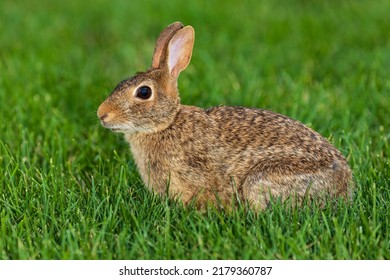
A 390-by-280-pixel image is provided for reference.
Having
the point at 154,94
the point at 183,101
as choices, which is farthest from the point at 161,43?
the point at 183,101

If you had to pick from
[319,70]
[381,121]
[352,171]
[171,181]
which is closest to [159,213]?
[171,181]

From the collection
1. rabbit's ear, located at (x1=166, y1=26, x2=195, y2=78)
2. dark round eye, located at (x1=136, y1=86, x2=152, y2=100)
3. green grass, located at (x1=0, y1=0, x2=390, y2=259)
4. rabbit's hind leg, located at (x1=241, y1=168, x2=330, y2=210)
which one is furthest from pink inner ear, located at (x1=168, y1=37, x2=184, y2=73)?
rabbit's hind leg, located at (x1=241, y1=168, x2=330, y2=210)

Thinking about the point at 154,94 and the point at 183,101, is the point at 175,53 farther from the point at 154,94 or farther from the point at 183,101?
the point at 183,101

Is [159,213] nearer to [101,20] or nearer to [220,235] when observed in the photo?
[220,235]

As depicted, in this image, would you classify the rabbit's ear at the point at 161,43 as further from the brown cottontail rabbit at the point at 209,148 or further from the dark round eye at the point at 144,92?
the dark round eye at the point at 144,92

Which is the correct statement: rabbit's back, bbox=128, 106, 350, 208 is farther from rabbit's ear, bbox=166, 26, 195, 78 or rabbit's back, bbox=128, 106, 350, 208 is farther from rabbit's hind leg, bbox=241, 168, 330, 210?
rabbit's ear, bbox=166, 26, 195, 78

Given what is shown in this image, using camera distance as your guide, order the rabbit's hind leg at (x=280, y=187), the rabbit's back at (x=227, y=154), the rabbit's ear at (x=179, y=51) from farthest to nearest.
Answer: the rabbit's ear at (x=179, y=51) < the rabbit's back at (x=227, y=154) < the rabbit's hind leg at (x=280, y=187)

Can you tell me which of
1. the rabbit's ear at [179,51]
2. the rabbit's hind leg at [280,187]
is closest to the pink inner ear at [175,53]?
the rabbit's ear at [179,51]
